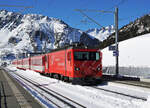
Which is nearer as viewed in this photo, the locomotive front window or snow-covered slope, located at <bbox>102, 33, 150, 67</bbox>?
the locomotive front window

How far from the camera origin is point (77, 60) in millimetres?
17625

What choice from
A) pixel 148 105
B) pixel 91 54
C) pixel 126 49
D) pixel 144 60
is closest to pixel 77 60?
pixel 91 54

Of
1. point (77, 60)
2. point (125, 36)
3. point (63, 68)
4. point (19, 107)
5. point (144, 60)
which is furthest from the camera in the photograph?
point (125, 36)

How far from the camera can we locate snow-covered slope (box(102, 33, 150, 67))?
48.4m

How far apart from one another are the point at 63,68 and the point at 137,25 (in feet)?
229

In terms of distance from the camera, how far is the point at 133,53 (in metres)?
54.2

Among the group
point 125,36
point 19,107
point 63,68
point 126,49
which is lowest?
point 19,107

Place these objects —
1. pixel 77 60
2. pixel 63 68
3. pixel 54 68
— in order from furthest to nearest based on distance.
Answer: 1. pixel 54 68
2. pixel 63 68
3. pixel 77 60

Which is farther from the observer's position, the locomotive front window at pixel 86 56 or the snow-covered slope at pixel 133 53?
the snow-covered slope at pixel 133 53

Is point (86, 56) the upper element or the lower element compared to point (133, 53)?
lower

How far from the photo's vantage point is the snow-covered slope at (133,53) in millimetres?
48381

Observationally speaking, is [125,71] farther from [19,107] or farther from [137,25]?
[137,25]

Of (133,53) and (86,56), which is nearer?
(86,56)

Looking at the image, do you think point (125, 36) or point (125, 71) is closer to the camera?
point (125, 71)
